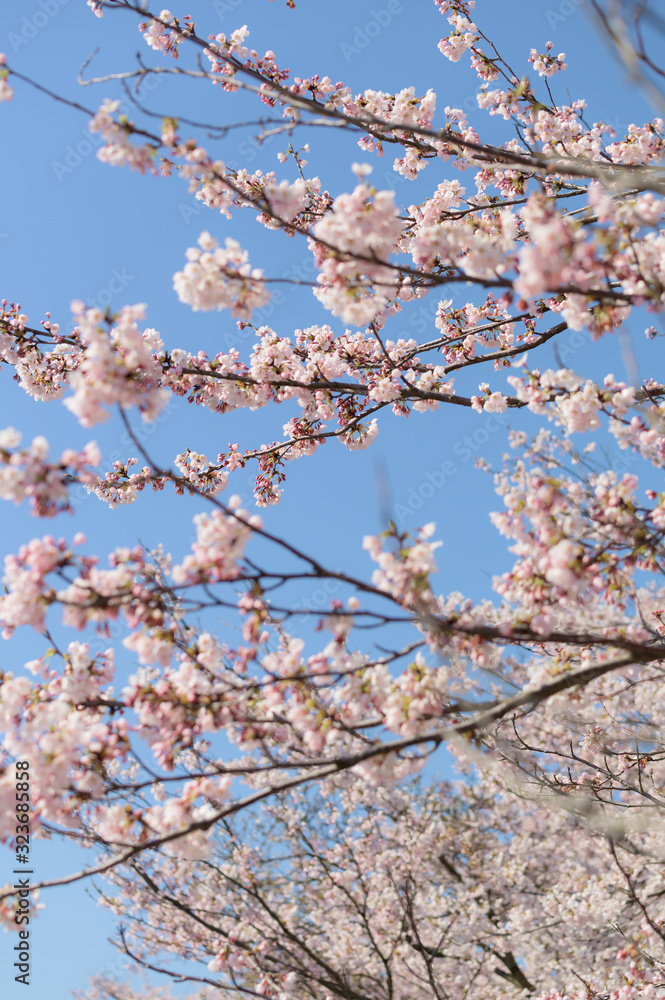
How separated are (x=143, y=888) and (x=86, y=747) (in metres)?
7.68

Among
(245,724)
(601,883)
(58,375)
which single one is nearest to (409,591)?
(245,724)

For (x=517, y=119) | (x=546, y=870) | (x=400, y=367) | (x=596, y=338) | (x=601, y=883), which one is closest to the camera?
(x=596, y=338)

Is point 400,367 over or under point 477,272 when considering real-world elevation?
over

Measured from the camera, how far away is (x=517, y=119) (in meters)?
6.15

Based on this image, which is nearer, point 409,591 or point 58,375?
point 409,591

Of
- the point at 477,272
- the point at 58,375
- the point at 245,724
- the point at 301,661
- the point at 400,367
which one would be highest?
the point at 58,375

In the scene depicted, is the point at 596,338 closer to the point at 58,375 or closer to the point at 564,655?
the point at 564,655

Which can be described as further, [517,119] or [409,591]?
[517,119]

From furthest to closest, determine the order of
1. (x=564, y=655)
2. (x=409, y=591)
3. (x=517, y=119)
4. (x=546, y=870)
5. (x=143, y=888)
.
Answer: (x=546, y=870)
(x=143, y=888)
(x=517, y=119)
(x=564, y=655)
(x=409, y=591)

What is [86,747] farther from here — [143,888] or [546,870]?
[546,870]

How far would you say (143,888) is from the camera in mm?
9148

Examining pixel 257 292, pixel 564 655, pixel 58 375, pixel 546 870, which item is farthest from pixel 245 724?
pixel 546 870

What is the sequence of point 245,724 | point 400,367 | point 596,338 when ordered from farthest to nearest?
point 400,367 < point 596,338 < point 245,724

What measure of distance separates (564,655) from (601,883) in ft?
20.1
